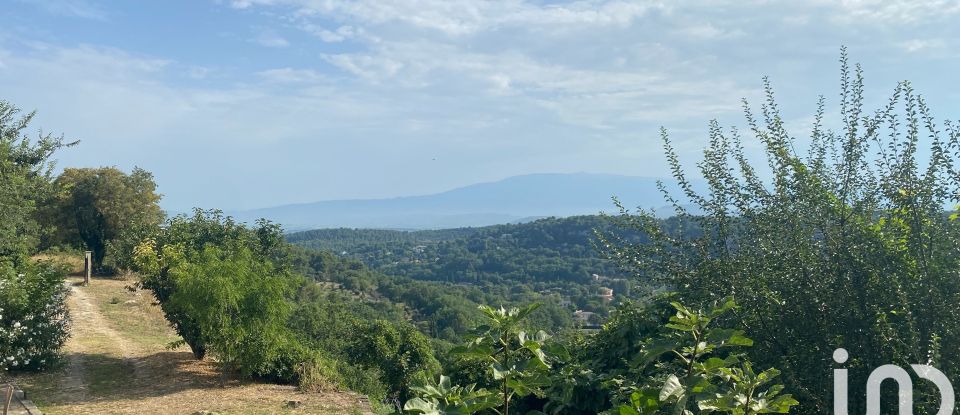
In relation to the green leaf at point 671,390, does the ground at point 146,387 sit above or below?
below

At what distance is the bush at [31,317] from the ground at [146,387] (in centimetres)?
36

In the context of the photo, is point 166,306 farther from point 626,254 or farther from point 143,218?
point 143,218

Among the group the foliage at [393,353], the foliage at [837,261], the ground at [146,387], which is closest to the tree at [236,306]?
the ground at [146,387]

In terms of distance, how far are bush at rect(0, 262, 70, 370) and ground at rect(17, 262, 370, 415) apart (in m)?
0.36

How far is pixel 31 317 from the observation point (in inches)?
398

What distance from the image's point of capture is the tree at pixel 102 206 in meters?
23.5

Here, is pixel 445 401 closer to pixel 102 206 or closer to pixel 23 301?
pixel 23 301

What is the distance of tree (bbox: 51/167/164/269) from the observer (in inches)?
926

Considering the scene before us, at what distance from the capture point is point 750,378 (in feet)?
7.32

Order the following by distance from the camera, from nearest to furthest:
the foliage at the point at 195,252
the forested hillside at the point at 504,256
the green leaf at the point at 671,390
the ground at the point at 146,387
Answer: the green leaf at the point at 671,390 → the ground at the point at 146,387 → the foliage at the point at 195,252 → the forested hillside at the point at 504,256

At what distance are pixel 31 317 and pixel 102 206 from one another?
49.8 ft

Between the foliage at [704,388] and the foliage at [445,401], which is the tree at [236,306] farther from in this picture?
the foliage at [704,388]

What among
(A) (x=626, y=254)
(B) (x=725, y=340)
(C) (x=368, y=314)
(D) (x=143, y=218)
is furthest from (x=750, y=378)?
(C) (x=368, y=314)

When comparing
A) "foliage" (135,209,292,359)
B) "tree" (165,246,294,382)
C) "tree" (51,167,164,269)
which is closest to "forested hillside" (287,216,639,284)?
"tree" (51,167,164,269)
